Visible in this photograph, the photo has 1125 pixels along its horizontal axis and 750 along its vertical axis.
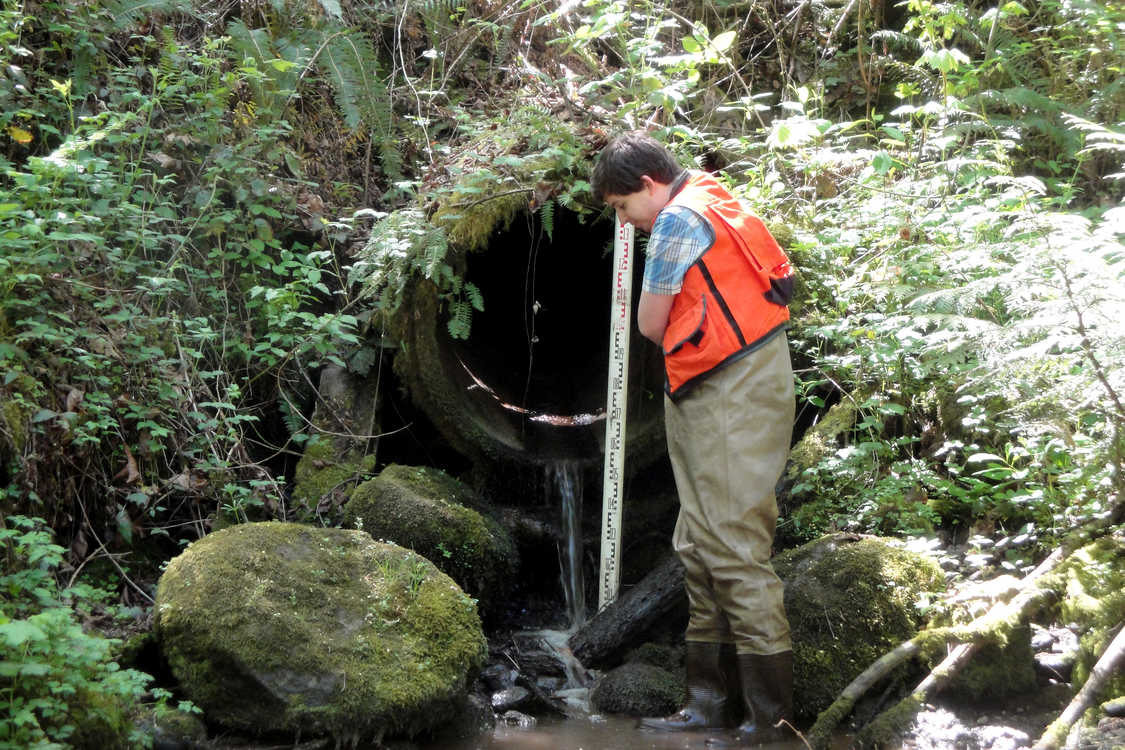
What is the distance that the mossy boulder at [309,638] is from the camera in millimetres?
3465

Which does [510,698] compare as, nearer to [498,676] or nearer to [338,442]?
[498,676]

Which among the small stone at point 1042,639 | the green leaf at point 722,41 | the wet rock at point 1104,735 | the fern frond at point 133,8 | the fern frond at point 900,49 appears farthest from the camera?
the fern frond at point 900,49

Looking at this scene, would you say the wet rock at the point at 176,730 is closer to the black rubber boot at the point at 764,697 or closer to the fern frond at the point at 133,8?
the black rubber boot at the point at 764,697

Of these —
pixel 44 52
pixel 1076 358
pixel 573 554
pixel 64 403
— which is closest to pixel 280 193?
pixel 44 52

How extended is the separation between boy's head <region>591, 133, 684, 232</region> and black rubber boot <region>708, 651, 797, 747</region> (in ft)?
6.17

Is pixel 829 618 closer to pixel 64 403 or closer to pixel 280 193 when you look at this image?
pixel 64 403

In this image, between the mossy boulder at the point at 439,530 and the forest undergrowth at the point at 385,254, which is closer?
the forest undergrowth at the point at 385,254

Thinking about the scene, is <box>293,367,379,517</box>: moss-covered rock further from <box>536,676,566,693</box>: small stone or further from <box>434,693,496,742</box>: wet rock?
<box>434,693,496,742</box>: wet rock

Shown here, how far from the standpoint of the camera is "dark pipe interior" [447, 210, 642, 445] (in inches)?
290

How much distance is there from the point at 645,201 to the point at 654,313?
19.6 inches

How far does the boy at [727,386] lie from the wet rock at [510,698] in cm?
69

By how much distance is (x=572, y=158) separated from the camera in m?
5.77

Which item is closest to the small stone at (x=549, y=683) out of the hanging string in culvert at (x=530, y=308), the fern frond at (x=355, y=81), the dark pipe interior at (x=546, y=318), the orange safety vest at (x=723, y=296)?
the orange safety vest at (x=723, y=296)

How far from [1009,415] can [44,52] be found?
6.21 meters
